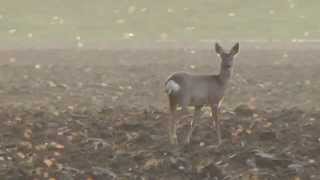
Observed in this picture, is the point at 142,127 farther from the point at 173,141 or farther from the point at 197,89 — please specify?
the point at 197,89

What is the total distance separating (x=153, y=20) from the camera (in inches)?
995

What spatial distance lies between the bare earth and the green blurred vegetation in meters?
7.36

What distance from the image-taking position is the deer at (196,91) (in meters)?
8.42

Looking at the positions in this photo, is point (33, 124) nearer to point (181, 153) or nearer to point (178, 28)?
point (181, 153)

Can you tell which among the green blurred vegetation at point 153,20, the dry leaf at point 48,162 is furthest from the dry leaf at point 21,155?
the green blurred vegetation at point 153,20

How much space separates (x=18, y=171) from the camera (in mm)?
7527

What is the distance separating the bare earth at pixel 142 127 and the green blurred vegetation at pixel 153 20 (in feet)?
24.2

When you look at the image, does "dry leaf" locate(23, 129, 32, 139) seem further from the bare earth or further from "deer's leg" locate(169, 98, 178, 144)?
"deer's leg" locate(169, 98, 178, 144)

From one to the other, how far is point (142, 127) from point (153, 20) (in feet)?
53.5

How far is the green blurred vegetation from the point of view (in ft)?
74.8

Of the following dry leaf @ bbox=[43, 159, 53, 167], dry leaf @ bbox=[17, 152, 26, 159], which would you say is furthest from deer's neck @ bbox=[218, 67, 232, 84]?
dry leaf @ bbox=[17, 152, 26, 159]

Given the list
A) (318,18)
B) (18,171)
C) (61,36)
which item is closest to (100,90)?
(18,171)

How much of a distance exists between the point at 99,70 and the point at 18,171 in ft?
26.0

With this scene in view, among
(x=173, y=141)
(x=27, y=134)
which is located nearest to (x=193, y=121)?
(x=173, y=141)
